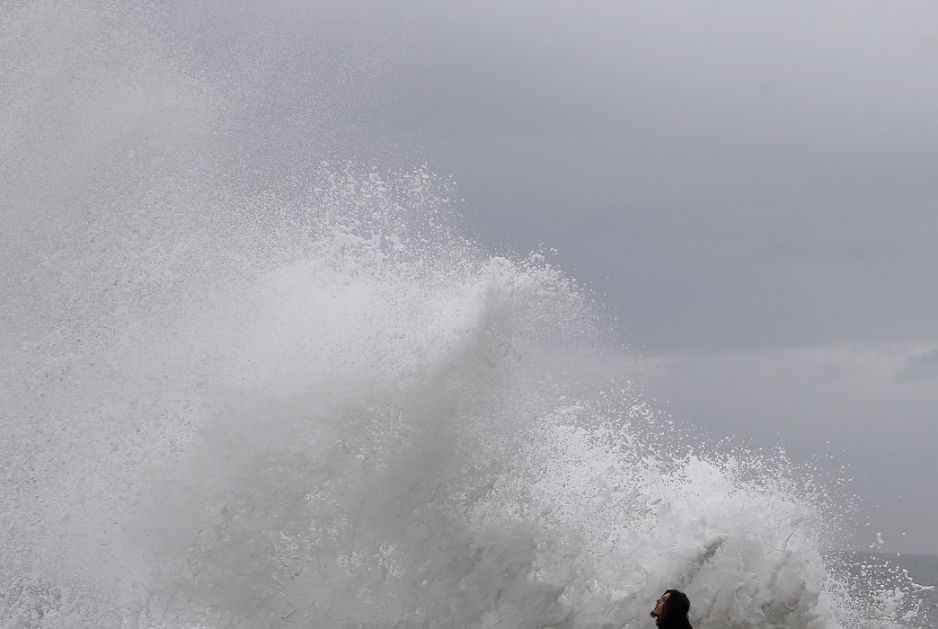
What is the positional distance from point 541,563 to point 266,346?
5882mm

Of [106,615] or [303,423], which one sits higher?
[303,423]

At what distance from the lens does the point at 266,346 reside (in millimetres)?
17859

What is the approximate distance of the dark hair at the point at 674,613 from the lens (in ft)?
29.8

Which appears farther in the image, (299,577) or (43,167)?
(43,167)

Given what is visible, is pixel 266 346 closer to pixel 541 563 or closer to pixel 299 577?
pixel 299 577

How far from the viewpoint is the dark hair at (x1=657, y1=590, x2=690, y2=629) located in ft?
29.8

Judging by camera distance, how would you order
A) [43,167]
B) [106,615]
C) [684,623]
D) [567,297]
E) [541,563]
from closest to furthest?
1. [684,623]
2. [106,615]
3. [541,563]
4. [567,297]
5. [43,167]

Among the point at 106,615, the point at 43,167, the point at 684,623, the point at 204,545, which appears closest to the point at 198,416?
the point at 204,545

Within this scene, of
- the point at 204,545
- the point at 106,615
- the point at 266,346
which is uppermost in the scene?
the point at 266,346

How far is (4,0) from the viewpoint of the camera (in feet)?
71.2

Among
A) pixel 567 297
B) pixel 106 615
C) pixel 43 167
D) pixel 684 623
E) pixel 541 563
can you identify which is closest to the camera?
pixel 684 623

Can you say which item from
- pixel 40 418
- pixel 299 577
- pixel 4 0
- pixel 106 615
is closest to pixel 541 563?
pixel 299 577

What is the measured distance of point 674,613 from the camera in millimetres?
9102

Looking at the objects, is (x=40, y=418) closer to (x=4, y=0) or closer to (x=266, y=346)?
(x=266, y=346)
